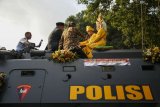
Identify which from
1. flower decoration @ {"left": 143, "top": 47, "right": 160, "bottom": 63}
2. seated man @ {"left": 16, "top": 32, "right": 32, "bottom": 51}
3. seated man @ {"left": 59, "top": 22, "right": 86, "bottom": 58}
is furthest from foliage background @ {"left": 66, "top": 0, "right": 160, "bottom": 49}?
flower decoration @ {"left": 143, "top": 47, "right": 160, "bottom": 63}

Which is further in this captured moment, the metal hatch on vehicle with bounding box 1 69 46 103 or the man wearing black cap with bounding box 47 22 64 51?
the man wearing black cap with bounding box 47 22 64 51

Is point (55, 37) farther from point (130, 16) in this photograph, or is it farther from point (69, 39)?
point (130, 16)

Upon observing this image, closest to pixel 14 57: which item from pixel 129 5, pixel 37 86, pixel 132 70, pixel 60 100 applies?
pixel 37 86

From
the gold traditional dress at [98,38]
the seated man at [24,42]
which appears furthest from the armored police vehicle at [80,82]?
the gold traditional dress at [98,38]

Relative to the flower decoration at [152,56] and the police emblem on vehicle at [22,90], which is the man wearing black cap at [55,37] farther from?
the flower decoration at [152,56]

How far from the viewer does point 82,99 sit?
6.95 metres

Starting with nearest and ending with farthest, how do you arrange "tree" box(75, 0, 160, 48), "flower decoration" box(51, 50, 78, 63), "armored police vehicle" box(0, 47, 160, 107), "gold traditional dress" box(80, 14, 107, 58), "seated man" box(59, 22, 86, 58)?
"armored police vehicle" box(0, 47, 160, 107)
"flower decoration" box(51, 50, 78, 63)
"seated man" box(59, 22, 86, 58)
"gold traditional dress" box(80, 14, 107, 58)
"tree" box(75, 0, 160, 48)

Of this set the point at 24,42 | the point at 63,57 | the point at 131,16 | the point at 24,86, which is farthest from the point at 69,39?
the point at 131,16

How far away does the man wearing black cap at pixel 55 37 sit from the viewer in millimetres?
9664

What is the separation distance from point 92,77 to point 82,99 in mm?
540

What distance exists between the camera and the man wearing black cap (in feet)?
31.7

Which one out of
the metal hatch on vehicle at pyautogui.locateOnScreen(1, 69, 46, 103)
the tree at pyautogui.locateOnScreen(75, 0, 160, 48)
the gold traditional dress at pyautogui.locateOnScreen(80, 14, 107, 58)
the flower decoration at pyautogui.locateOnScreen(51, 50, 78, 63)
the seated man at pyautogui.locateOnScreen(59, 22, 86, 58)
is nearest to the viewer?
the metal hatch on vehicle at pyautogui.locateOnScreen(1, 69, 46, 103)

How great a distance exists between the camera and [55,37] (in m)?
9.80

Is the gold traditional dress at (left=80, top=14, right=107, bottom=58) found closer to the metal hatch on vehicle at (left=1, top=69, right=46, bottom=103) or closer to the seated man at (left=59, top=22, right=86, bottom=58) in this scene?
the seated man at (left=59, top=22, right=86, bottom=58)
